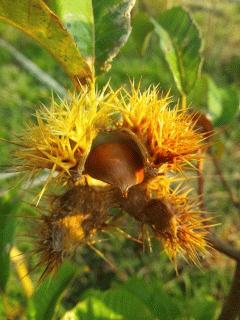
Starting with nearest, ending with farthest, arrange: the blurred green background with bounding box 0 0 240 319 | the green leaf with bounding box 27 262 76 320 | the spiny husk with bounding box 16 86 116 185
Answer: the spiny husk with bounding box 16 86 116 185, the green leaf with bounding box 27 262 76 320, the blurred green background with bounding box 0 0 240 319

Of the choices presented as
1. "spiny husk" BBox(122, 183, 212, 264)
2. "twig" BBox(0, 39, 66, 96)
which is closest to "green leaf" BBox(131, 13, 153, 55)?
"twig" BBox(0, 39, 66, 96)

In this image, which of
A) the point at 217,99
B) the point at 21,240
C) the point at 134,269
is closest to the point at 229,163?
the point at 134,269

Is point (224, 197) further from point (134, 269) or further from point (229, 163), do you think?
point (134, 269)

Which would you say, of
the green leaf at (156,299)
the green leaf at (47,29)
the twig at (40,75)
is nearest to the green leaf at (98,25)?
the green leaf at (47,29)

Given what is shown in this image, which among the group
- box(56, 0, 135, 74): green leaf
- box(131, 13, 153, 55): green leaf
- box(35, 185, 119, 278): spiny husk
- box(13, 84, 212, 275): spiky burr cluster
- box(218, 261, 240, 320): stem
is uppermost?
box(131, 13, 153, 55): green leaf

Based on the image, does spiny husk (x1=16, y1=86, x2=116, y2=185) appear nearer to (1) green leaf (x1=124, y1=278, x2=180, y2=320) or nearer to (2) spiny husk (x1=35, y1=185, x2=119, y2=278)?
(2) spiny husk (x1=35, y1=185, x2=119, y2=278)

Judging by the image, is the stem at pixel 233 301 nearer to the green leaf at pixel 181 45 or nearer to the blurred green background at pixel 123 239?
the blurred green background at pixel 123 239
